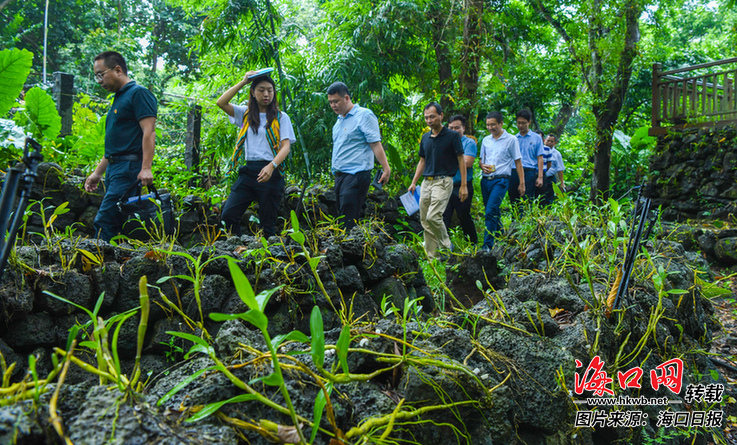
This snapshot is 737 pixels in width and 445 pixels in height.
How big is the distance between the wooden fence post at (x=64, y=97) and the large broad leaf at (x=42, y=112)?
94 cm

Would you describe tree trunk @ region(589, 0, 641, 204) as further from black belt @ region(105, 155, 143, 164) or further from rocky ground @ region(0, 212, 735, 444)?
black belt @ region(105, 155, 143, 164)

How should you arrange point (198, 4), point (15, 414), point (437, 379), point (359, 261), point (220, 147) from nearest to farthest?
point (15, 414) → point (437, 379) → point (359, 261) → point (220, 147) → point (198, 4)

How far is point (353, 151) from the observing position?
5.08m

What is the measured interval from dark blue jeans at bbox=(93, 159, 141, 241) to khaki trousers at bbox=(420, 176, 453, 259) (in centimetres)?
308

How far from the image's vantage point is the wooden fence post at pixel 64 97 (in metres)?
6.75

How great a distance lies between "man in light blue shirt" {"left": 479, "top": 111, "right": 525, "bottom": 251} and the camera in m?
6.31

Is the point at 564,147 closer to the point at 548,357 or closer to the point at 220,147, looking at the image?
the point at 220,147

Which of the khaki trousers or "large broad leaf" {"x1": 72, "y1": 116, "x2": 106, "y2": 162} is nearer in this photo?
the khaki trousers

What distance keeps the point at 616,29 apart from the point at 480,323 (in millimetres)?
9083

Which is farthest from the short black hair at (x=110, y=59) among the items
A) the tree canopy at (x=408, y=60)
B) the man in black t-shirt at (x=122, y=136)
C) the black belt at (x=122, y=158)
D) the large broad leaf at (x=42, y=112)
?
the tree canopy at (x=408, y=60)

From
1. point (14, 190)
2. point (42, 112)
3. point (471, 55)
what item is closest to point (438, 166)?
point (471, 55)

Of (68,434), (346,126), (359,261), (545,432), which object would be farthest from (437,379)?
(346,126)

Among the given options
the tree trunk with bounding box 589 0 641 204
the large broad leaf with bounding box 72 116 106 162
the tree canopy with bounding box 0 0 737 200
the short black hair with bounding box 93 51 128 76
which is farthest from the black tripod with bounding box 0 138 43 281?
the tree trunk with bounding box 589 0 641 204

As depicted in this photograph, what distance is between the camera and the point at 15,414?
0.91 meters
